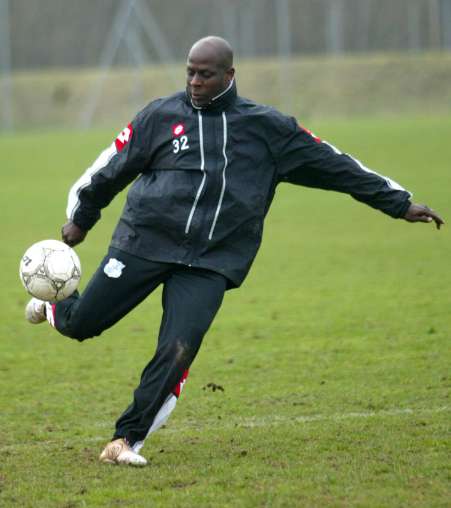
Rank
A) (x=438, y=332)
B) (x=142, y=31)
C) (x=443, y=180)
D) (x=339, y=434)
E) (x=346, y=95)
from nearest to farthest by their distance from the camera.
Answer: (x=339, y=434), (x=438, y=332), (x=443, y=180), (x=346, y=95), (x=142, y=31)

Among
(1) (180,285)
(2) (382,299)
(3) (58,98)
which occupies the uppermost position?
(1) (180,285)

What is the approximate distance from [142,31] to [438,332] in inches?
1594

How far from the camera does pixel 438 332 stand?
9945 millimetres

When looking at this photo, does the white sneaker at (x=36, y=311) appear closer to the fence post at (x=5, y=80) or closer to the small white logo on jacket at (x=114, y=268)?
the small white logo on jacket at (x=114, y=268)

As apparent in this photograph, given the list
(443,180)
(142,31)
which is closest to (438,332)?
(443,180)

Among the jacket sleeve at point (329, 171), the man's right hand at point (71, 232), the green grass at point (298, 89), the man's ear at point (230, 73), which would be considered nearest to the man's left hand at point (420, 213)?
the jacket sleeve at point (329, 171)

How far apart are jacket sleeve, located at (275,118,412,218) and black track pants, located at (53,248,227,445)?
81cm

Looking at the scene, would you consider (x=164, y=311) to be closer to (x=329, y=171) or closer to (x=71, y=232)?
(x=71, y=232)

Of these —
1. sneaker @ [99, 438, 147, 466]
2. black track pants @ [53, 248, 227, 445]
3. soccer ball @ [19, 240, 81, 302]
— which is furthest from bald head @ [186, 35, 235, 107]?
sneaker @ [99, 438, 147, 466]

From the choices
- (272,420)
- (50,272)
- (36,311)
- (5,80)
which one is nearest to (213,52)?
(50,272)

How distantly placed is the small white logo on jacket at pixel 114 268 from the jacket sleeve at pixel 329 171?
41.9 inches

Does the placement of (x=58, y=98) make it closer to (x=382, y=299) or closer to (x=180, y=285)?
(x=382, y=299)

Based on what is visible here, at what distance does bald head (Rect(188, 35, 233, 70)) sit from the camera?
613 cm

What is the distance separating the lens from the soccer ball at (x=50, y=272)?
21.1 ft
